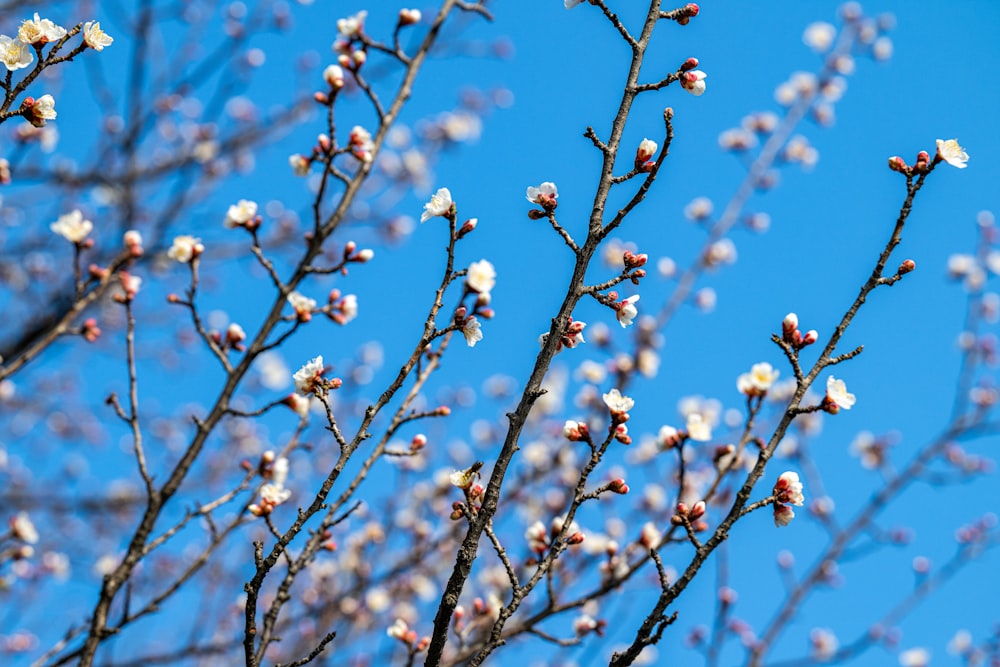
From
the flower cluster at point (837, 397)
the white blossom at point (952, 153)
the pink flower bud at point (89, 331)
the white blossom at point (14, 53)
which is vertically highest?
the white blossom at point (14, 53)

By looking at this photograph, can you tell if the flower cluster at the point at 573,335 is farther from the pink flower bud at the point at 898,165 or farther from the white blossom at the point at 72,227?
the white blossom at the point at 72,227

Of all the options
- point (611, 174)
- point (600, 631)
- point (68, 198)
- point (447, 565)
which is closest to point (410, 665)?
point (600, 631)

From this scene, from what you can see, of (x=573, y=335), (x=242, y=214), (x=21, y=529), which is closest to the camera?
(x=573, y=335)

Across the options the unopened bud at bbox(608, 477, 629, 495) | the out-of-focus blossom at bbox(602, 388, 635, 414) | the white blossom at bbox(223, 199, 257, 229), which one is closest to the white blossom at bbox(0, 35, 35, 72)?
the white blossom at bbox(223, 199, 257, 229)

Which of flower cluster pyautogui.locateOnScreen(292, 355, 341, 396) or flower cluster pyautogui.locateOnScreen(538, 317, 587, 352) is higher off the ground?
flower cluster pyautogui.locateOnScreen(292, 355, 341, 396)

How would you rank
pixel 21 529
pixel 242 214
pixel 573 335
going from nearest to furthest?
pixel 573 335 → pixel 242 214 → pixel 21 529

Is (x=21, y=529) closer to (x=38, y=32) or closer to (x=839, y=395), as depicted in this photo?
(x=38, y=32)

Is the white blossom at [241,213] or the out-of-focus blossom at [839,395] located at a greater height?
the white blossom at [241,213]

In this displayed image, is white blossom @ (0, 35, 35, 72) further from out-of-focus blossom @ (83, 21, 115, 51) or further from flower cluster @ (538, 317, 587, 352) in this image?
flower cluster @ (538, 317, 587, 352)

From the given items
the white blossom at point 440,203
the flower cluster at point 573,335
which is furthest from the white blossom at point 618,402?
the white blossom at point 440,203

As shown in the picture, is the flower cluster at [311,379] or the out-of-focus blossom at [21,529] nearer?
the flower cluster at [311,379]

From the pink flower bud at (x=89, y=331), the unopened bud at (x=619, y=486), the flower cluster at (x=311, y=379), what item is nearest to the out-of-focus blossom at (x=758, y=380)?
the unopened bud at (x=619, y=486)

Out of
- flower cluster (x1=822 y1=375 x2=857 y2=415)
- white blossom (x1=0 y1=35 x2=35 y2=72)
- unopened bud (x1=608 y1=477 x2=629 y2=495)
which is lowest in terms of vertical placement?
unopened bud (x1=608 y1=477 x2=629 y2=495)

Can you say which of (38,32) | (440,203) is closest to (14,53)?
(38,32)
